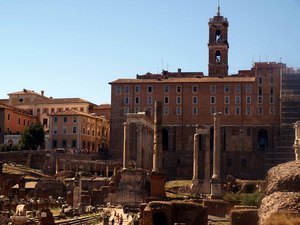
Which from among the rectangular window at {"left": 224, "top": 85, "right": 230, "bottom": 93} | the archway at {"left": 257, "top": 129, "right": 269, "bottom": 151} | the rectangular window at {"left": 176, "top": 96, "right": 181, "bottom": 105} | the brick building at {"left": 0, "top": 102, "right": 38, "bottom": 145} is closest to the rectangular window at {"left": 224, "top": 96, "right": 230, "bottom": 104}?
the rectangular window at {"left": 224, "top": 85, "right": 230, "bottom": 93}

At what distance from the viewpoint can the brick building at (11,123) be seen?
→ 8212cm

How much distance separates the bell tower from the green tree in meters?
22.8

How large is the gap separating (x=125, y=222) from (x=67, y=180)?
28.9m

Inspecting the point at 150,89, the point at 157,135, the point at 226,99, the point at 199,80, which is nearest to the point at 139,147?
the point at 150,89

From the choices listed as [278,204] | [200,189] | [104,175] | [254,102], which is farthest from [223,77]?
[278,204]

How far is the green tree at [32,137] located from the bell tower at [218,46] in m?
22.8

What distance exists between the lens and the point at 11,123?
3324 inches

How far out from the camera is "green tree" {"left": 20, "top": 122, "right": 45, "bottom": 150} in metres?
77.1

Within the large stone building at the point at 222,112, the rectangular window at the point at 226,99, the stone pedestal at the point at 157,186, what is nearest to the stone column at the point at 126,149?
the large stone building at the point at 222,112

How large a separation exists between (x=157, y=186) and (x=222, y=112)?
46795 mm

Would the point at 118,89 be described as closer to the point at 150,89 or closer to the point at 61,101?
the point at 150,89

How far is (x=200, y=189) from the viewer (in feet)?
190

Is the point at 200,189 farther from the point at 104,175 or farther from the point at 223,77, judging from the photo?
the point at 223,77

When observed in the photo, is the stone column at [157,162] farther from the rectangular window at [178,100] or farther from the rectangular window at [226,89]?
the rectangular window at [226,89]
